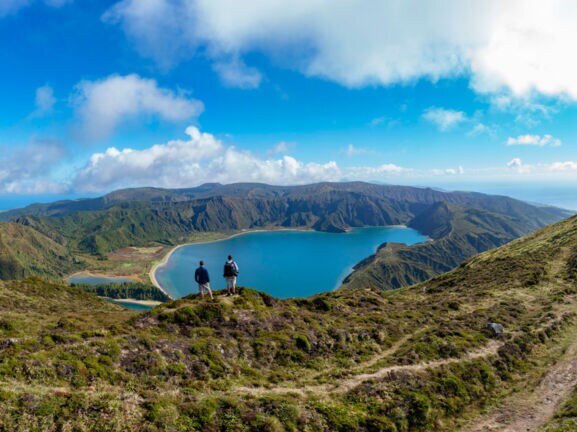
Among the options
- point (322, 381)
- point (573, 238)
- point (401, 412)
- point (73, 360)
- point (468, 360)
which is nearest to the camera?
point (73, 360)

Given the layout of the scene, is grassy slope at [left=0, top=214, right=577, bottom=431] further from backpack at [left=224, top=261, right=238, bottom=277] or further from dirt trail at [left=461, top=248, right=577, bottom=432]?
backpack at [left=224, top=261, right=238, bottom=277]

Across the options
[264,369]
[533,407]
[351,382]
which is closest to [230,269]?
[264,369]

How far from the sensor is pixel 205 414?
1570 centimetres

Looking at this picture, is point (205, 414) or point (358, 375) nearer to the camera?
point (205, 414)

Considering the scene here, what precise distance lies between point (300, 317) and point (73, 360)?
21813mm

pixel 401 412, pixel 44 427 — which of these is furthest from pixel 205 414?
pixel 401 412

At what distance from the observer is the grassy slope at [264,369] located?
596 inches

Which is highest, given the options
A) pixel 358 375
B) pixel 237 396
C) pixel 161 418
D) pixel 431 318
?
pixel 161 418

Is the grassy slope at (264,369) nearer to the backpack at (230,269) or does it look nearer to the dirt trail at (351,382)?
the dirt trail at (351,382)

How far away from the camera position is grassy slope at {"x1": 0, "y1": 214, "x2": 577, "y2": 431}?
15148 mm

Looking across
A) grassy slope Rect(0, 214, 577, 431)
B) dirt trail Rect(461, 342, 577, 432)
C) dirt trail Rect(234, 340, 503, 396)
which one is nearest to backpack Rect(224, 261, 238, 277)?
grassy slope Rect(0, 214, 577, 431)

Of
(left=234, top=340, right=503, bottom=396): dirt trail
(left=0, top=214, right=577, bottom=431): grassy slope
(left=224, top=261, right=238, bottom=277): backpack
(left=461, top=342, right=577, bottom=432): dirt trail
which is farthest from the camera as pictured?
(left=224, top=261, right=238, bottom=277): backpack

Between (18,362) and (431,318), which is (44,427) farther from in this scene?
(431,318)

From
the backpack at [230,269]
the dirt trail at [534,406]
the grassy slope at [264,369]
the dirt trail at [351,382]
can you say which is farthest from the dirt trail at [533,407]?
the backpack at [230,269]
